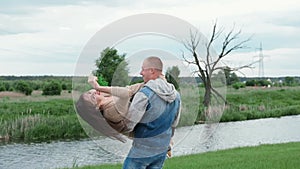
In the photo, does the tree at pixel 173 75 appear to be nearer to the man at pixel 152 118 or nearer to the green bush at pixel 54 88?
the man at pixel 152 118

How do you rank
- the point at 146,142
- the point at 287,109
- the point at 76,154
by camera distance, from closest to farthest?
the point at 146,142
the point at 76,154
the point at 287,109

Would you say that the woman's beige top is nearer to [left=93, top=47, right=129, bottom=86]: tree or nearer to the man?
the man

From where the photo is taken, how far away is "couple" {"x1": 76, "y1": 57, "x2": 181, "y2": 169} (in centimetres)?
412

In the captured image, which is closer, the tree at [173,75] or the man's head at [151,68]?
the man's head at [151,68]

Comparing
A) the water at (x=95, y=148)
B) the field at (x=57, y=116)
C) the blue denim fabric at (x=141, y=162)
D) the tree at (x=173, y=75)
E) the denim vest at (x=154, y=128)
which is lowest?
the water at (x=95, y=148)

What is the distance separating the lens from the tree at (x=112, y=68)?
14.3 ft

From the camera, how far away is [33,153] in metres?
17.4

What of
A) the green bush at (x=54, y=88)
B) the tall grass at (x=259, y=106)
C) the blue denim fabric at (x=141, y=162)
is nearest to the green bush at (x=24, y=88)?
the green bush at (x=54, y=88)

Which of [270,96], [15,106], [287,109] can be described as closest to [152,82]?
[15,106]

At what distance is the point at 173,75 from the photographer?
16.0 feet

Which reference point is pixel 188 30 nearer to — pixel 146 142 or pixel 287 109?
pixel 146 142

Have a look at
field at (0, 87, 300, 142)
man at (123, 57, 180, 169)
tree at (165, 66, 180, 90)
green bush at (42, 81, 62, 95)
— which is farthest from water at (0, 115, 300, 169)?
man at (123, 57, 180, 169)

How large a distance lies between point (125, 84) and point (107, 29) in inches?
19.2

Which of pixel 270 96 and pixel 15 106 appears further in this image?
pixel 270 96
